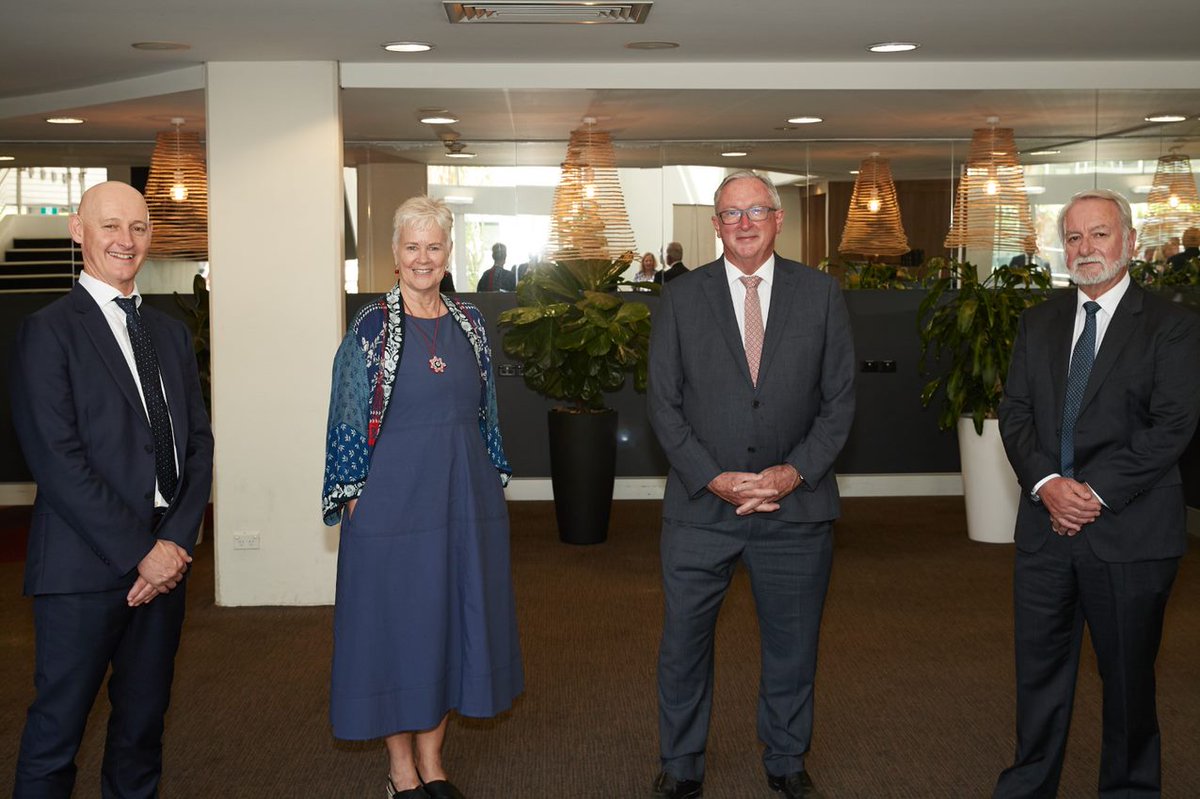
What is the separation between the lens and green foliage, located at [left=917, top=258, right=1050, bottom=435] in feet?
26.1

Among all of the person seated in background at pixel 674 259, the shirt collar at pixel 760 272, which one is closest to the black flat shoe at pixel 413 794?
the shirt collar at pixel 760 272

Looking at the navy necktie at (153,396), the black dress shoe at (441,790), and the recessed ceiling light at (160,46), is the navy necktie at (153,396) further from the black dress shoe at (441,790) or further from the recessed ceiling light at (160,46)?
the recessed ceiling light at (160,46)

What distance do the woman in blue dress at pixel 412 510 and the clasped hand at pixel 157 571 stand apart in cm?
51

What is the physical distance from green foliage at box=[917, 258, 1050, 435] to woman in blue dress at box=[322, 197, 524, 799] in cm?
499

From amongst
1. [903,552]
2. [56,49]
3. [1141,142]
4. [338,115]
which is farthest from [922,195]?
[56,49]

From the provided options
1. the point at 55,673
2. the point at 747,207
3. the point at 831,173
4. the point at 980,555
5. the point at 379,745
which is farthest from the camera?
the point at 831,173

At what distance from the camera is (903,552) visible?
8.03 meters

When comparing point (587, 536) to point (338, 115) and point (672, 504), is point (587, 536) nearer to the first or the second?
point (338, 115)

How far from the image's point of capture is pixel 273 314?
6629 mm

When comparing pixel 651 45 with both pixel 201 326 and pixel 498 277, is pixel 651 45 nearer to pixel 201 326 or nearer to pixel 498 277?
pixel 498 277

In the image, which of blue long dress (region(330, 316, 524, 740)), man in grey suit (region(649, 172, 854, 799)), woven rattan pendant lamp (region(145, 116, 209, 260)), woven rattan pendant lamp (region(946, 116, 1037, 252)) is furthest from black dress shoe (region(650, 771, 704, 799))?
woven rattan pendant lamp (region(145, 116, 209, 260))

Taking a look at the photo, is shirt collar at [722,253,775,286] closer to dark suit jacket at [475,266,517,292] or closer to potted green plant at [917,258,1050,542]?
potted green plant at [917,258,1050,542]

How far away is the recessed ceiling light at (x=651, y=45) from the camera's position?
6297 millimetres

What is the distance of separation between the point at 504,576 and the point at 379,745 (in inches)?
43.6
